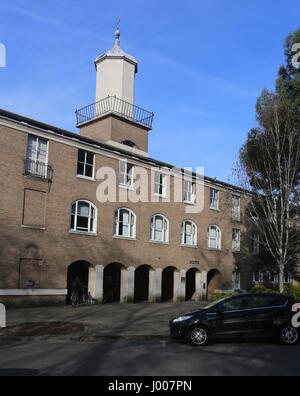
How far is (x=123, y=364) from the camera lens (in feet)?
Answer: 29.4

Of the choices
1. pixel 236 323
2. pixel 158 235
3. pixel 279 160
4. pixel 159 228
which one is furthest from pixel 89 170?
pixel 236 323

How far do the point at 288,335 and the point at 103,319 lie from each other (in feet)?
27.1

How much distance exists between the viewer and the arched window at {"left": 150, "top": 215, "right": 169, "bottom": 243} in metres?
28.7

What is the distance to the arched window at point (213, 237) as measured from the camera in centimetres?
3325

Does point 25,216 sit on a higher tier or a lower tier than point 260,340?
higher

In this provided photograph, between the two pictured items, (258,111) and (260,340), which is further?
(258,111)

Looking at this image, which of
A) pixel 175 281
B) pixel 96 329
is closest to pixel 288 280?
pixel 175 281

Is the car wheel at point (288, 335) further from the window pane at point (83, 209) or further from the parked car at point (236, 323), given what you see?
the window pane at point (83, 209)

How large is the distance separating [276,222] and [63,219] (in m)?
13.2

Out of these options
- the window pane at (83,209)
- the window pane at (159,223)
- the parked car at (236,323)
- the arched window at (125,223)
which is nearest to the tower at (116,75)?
the window pane at (159,223)

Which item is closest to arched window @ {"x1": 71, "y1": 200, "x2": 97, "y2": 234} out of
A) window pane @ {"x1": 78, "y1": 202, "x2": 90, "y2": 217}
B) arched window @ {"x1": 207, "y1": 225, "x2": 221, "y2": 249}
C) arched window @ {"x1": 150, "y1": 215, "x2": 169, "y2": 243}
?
window pane @ {"x1": 78, "y1": 202, "x2": 90, "y2": 217}

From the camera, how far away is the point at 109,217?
25.8m

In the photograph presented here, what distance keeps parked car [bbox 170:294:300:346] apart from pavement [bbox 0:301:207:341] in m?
1.55
